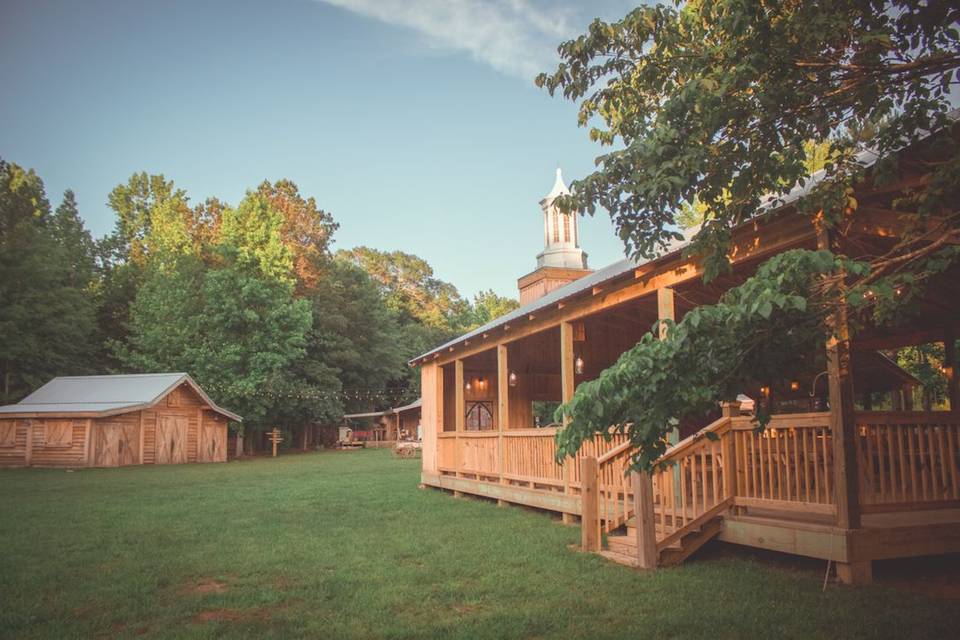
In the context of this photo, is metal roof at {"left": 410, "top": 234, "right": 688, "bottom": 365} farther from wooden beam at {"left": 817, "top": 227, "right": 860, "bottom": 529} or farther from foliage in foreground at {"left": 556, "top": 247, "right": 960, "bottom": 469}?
foliage in foreground at {"left": 556, "top": 247, "right": 960, "bottom": 469}

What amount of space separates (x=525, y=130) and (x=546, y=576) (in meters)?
11.8

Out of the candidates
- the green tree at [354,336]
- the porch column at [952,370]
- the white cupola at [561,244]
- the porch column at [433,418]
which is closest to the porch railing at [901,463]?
the porch column at [952,370]

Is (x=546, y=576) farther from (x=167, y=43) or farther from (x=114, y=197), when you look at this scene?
(x=114, y=197)

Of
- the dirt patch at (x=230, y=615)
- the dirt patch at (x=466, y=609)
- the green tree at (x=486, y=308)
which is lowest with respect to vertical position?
the dirt patch at (x=230, y=615)

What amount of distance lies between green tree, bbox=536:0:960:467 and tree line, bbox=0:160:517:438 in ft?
108

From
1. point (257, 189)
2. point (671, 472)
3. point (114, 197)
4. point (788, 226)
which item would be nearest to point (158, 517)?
point (671, 472)

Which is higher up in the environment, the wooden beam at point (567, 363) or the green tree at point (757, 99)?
the green tree at point (757, 99)

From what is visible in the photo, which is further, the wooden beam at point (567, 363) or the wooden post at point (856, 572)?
the wooden beam at point (567, 363)

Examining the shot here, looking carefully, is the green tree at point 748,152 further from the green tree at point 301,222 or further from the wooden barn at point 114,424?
the green tree at point 301,222

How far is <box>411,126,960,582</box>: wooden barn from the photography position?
5.93 metres

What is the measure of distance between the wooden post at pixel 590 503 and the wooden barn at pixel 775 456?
1 cm

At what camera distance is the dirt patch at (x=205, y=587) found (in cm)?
651

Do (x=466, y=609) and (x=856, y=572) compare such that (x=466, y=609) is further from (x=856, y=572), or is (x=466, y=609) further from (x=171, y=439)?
(x=171, y=439)

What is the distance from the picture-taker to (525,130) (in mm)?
16156
